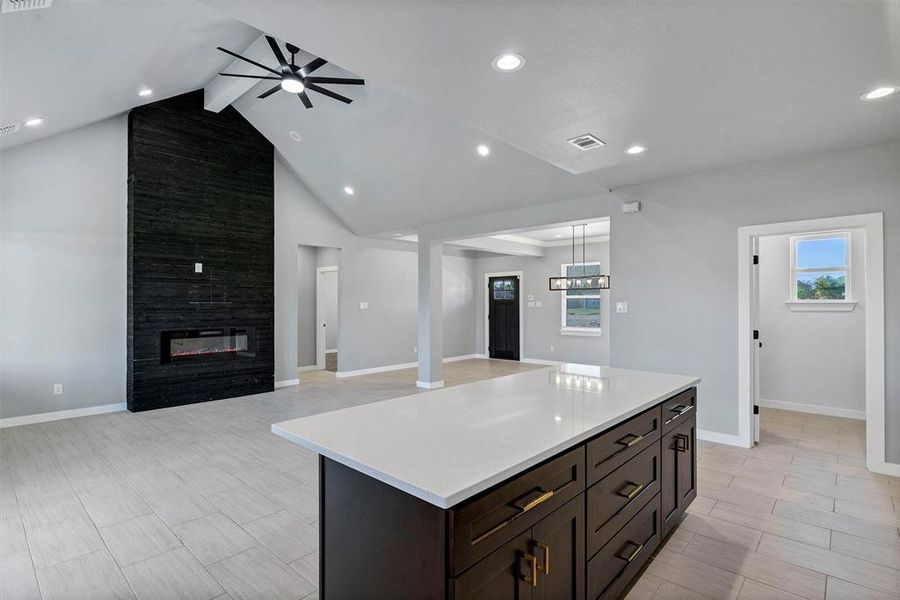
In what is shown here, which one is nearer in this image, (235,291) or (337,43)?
(337,43)

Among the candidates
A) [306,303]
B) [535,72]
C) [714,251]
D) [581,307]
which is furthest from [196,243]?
[581,307]

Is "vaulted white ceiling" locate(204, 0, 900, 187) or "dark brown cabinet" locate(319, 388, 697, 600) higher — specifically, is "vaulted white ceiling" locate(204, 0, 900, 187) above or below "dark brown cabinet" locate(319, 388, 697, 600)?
above

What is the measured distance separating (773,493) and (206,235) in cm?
659

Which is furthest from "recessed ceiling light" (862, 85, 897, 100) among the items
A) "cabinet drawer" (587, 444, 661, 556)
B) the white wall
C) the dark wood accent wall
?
the dark wood accent wall

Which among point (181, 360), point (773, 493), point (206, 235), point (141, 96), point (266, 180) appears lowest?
point (773, 493)

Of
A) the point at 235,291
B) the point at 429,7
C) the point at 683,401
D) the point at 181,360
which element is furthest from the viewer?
the point at 235,291

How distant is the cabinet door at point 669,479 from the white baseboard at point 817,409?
4017 mm

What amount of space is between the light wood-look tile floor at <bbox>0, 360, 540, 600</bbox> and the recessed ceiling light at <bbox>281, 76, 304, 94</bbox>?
10.9ft

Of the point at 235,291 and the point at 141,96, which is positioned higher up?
the point at 141,96

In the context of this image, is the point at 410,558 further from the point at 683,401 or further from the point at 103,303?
the point at 103,303

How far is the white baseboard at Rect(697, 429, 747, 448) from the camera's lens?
3.98 meters

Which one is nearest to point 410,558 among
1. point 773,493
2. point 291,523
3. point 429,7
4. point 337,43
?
point 291,523

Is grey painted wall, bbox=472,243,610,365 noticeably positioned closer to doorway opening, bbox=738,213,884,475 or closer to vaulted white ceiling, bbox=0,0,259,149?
doorway opening, bbox=738,213,884,475

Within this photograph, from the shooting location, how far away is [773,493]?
2988 mm
